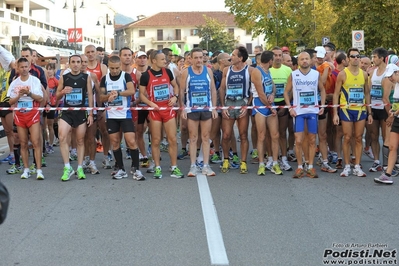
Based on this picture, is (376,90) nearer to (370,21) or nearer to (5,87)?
(5,87)

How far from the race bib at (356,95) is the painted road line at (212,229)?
284 centimetres

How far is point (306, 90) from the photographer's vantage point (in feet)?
35.1

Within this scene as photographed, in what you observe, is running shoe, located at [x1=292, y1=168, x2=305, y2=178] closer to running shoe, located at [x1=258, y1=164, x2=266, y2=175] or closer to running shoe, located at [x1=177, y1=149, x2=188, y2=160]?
running shoe, located at [x1=258, y1=164, x2=266, y2=175]

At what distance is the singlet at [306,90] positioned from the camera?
1066 centimetres

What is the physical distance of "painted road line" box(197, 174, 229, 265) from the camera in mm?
5973

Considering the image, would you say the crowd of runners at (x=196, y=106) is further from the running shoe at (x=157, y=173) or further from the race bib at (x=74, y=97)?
the running shoe at (x=157, y=173)

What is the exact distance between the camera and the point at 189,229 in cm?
705

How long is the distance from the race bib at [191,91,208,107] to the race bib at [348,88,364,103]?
2.36m

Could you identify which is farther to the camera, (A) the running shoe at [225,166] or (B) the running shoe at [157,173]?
(A) the running shoe at [225,166]

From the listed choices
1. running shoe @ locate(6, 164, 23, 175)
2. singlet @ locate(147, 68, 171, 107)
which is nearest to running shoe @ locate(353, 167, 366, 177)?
singlet @ locate(147, 68, 171, 107)

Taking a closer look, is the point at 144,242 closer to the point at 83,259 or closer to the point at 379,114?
the point at 83,259

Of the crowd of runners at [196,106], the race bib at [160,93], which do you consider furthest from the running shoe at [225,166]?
the race bib at [160,93]

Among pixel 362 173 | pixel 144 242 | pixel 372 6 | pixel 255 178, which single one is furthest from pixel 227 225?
pixel 372 6

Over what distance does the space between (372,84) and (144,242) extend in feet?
20.1
